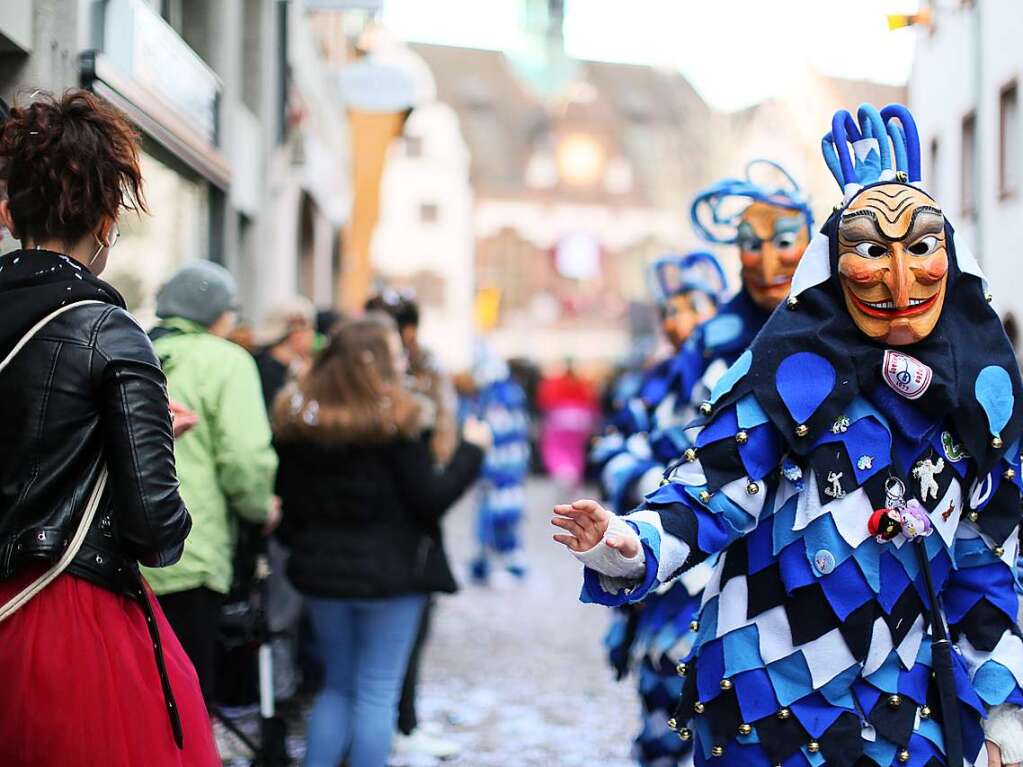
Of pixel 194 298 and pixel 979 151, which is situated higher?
pixel 979 151

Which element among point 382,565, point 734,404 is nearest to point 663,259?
point 382,565

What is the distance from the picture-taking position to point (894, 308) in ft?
9.32

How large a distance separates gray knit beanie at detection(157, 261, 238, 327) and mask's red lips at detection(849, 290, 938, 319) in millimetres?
2513

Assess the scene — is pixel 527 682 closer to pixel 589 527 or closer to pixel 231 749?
pixel 231 749

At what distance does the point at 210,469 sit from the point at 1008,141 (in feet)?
16.0

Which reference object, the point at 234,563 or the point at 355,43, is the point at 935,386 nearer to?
the point at 234,563

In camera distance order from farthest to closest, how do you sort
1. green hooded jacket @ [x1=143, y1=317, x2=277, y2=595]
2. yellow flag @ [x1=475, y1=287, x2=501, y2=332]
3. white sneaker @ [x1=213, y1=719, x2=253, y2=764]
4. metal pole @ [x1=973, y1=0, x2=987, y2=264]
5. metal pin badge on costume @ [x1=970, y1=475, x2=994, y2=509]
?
yellow flag @ [x1=475, y1=287, x2=501, y2=332], metal pole @ [x1=973, y1=0, x2=987, y2=264], white sneaker @ [x1=213, y1=719, x2=253, y2=764], green hooded jacket @ [x1=143, y1=317, x2=277, y2=595], metal pin badge on costume @ [x1=970, y1=475, x2=994, y2=509]

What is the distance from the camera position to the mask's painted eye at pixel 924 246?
2850 mm

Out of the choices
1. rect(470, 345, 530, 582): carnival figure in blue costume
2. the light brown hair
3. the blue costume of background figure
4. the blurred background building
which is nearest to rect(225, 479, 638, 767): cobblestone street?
rect(470, 345, 530, 582): carnival figure in blue costume

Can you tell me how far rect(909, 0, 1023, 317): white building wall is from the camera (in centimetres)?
520

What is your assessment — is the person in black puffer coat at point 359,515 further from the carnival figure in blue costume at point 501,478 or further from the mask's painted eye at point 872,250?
the carnival figure in blue costume at point 501,478

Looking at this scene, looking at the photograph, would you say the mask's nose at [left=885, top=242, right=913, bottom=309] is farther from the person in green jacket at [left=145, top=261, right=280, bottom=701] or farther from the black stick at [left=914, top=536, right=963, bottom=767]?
the person in green jacket at [left=145, top=261, right=280, bottom=701]

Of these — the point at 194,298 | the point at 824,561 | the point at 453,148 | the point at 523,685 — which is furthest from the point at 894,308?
the point at 453,148

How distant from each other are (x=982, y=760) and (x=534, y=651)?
5.76 meters
